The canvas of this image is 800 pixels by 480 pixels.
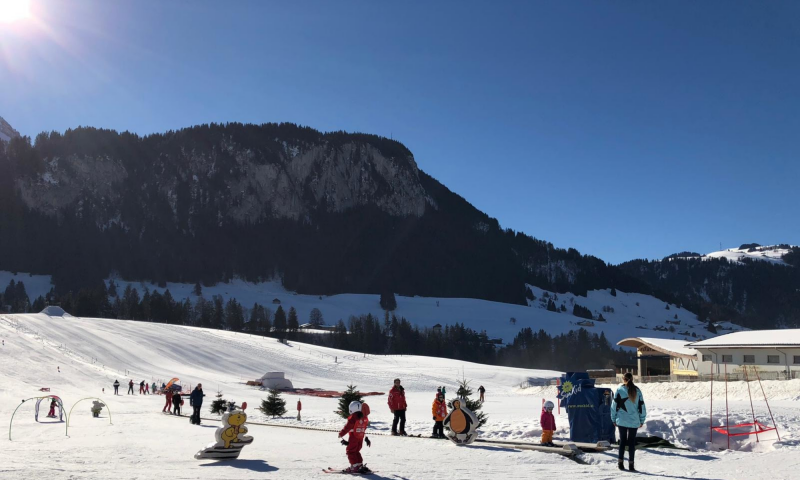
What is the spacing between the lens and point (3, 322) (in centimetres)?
6325

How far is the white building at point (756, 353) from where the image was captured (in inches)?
1415

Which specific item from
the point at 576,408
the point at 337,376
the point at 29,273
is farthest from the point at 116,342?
the point at 29,273

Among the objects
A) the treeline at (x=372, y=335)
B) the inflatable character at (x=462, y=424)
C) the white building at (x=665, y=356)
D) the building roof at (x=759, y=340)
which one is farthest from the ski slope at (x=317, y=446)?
the treeline at (x=372, y=335)

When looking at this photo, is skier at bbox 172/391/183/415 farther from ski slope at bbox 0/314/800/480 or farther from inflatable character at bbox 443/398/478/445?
inflatable character at bbox 443/398/478/445

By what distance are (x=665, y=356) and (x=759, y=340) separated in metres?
13.1

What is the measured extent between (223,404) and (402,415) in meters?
12.8

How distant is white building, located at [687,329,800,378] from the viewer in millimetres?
35938

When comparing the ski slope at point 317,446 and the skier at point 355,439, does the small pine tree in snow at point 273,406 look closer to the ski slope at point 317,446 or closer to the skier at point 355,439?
the ski slope at point 317,446

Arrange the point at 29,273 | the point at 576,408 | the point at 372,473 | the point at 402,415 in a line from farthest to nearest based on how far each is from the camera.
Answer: the point at 29,273 < the point at 402,415 < the point at 576,408 < the point at 372,473

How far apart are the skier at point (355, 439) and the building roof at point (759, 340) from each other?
115ft

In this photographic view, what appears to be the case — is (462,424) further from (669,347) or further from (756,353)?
(669,347)

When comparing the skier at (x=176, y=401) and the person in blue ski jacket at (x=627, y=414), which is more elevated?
the person in blue ski jacket at (x=627, y=414)

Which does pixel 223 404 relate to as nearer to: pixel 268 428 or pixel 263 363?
pixel 268 428

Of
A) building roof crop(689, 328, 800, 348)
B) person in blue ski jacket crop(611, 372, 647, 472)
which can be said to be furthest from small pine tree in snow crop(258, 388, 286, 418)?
building roof crop(689, 328, 800, 348)
